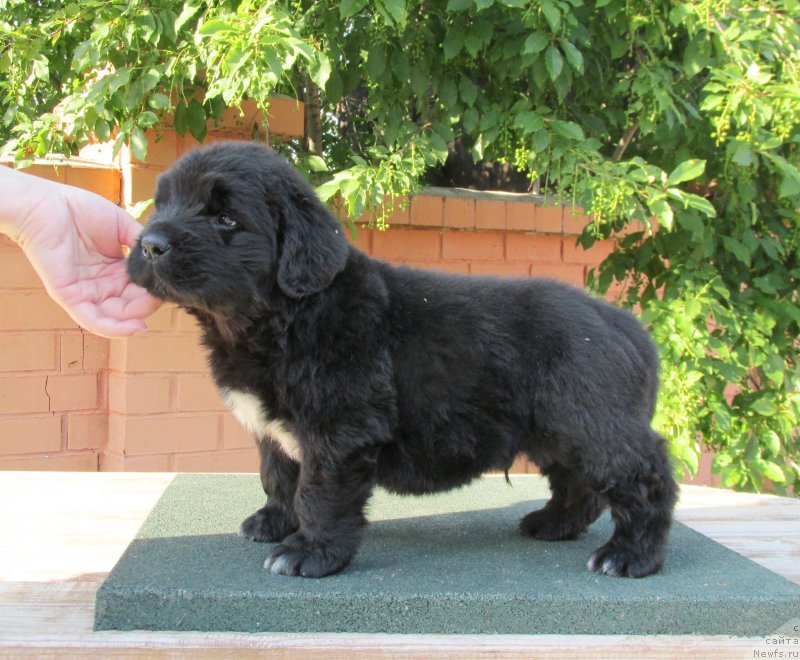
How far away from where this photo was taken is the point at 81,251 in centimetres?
317

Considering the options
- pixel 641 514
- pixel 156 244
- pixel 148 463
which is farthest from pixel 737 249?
pixel 148 463

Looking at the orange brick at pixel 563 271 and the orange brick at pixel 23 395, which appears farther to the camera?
the orange brick at pixel 563 271

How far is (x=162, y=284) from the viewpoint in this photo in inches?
93.4

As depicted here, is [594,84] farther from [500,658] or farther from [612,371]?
[500,658]

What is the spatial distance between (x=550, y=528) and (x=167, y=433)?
288cm

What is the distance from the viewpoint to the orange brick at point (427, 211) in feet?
18.0

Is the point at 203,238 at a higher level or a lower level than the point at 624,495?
higher

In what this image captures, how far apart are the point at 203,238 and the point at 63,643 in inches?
47.7

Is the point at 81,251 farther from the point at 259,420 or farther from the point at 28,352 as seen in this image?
the point at 28,352

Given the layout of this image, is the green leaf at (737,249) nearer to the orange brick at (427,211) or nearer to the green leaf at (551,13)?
the green leaf at (551,13)

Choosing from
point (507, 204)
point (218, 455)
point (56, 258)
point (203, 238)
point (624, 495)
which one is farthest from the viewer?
point (507, 204)

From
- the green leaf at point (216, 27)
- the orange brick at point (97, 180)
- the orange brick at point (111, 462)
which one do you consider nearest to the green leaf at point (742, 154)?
the green leaf at point (216, 27)

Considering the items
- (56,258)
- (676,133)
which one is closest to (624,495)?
(56,258)

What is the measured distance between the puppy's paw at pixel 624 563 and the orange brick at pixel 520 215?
139 inches
